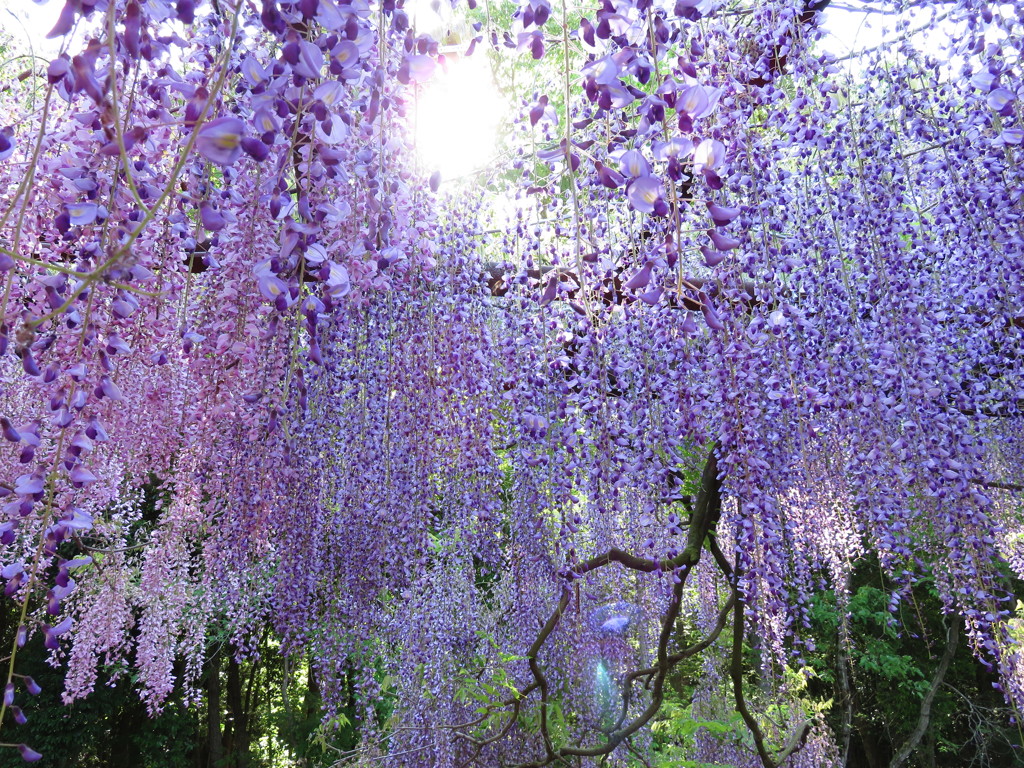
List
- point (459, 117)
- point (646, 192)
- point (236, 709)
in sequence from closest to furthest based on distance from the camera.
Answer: point (646, 192), point (459, 117), point (236, 709)

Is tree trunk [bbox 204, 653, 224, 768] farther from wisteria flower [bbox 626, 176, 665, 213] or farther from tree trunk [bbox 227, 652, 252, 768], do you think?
wisteria flower [bbox 626, 176, 665, 213]

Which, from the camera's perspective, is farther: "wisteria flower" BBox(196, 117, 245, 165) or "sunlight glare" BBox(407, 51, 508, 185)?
"sunlight glare" BBox(407, 51, 508, 185)

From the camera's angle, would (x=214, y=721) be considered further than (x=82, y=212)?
Yes

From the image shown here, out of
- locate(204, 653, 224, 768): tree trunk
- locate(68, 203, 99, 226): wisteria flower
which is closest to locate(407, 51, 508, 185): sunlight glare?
locate(68, 203, 99, 226): wisteria flower

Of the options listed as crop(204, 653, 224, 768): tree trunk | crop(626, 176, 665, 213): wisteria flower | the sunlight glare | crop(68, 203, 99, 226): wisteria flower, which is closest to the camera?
crop(626, 176, 665, 213): wisteria flower

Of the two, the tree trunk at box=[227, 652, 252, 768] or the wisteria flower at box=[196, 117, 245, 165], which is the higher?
the wisteria flower at box=[196, 117, 245, 165]

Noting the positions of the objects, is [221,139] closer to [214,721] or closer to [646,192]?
[646,192]

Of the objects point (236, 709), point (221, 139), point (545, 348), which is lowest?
point (236, 709)

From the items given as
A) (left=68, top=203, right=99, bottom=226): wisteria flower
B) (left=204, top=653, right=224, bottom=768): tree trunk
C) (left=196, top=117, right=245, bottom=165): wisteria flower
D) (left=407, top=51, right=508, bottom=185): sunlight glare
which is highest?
(left=407, top=51, right=508, bottom=185): sunlight glare

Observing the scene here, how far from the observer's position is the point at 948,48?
101 inches

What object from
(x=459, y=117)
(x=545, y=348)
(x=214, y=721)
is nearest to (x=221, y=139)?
(x=459, y=117)

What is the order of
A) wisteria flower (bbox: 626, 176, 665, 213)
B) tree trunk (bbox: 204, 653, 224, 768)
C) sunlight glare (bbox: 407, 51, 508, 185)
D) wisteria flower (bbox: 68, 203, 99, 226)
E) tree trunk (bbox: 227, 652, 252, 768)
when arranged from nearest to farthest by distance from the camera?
Answer: wisteria flower (bbox: 626, 176, 665, 213) → wisteria flower (bbox: 68, 203, 99, 226) → sunlight glare (bbox: 407, 51, 508, 185) → tree trunk (bbox: 204, 653, 224, 768) → tree trunk (bbox: 227, 652, 252, 768)

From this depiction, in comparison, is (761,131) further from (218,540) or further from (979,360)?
(218,540)

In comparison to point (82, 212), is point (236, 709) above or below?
below
